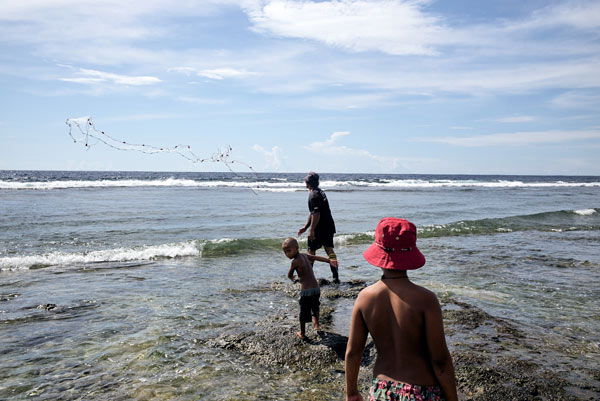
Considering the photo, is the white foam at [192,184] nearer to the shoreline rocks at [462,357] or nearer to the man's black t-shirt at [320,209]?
the man's black t-shirt at [320,209]

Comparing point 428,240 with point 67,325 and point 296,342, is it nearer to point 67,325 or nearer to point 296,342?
point 296,342

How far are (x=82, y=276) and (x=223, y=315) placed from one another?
465cm

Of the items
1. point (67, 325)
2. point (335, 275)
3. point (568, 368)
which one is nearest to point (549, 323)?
point (568, 368)

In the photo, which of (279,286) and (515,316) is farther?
(279,286)

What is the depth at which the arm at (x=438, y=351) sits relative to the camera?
2.22 m

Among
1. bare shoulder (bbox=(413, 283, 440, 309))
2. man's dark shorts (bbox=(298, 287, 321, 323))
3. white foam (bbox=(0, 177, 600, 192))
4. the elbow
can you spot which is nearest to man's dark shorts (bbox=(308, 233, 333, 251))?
man's dark shorts (bbox=(298, 287, 321, 323))

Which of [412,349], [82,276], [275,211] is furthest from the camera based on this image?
[275,211]

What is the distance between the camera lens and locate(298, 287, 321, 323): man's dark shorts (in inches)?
212

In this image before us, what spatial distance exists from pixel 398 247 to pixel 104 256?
1089cm

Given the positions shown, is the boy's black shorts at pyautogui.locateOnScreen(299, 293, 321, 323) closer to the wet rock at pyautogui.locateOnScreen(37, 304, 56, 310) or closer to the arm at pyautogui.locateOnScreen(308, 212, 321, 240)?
the arm at pyautogui.locateOnScreen(308, 212, 321, 240)

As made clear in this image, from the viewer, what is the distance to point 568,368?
4512mm

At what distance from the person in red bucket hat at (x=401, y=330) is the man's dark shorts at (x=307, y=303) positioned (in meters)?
3.00

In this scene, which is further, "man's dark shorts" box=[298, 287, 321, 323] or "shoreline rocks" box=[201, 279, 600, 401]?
"man's dark shorts" box=[298, 287, 321, 323]

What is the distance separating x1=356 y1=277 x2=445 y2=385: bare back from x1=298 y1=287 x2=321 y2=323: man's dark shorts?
3.08m
